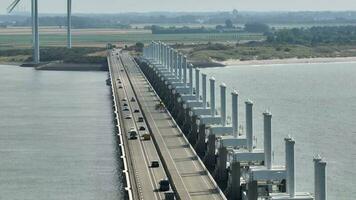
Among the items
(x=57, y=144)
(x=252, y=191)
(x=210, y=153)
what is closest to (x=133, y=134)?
(x=57, y=144)

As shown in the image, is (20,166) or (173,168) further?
(20,166)

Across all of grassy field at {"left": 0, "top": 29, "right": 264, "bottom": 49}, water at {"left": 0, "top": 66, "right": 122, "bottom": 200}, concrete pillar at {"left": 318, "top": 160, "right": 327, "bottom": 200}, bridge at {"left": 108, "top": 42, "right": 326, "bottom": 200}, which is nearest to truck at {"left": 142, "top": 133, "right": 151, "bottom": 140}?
bridge at {"left": 108, "top": 42, "right": 326, "bottom": 200}

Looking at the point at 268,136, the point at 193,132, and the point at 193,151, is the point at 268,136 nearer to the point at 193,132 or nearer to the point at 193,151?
the point at 193,151

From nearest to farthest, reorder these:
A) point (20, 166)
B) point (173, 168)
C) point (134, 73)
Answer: point (173, 168) < point (20, 166) < point (134, 73)

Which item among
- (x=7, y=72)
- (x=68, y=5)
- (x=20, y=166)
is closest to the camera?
(x=20, y=166)

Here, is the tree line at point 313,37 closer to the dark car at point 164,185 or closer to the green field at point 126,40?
the green field at point 126,40

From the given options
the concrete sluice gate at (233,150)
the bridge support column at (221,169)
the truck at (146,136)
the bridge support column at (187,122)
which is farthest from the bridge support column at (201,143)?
the bridge support column at (221,169)

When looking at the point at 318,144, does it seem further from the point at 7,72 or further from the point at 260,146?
the point at 7,72

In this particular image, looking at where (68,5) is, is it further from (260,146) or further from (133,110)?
(260,146)

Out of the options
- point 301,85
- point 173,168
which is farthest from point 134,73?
point 173,168
